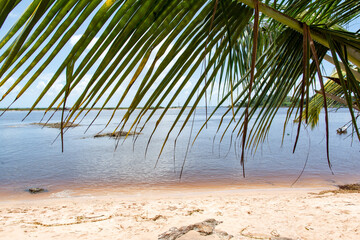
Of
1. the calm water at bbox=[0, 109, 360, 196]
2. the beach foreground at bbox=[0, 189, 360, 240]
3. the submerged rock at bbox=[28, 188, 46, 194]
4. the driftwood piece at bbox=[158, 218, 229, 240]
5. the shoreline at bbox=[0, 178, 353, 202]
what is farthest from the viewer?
the calm water at bbox=[0, 109, 360, 196]

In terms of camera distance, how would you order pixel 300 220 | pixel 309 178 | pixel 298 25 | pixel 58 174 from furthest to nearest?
pixel 58 174
pixel 309 178
pixel 300 220
pixel 298 25

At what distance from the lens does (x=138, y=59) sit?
63cm

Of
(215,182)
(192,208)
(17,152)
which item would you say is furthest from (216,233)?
(17,152)

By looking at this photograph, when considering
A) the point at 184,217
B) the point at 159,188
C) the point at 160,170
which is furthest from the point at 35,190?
the point at 184,217

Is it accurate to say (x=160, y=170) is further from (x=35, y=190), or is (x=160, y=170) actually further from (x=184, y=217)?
(x=184, y=217)

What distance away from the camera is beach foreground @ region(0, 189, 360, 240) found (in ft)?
13.7

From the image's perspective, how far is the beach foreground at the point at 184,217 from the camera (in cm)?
417

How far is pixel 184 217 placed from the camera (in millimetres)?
5094

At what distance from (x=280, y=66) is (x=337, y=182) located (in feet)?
32.3

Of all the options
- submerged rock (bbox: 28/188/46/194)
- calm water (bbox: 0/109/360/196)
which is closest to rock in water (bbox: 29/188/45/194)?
submerged rock (bbox: 28/188/46/194)

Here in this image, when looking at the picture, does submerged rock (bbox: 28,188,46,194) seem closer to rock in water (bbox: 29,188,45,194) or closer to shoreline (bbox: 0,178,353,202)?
rock in water (bbox: 29,188,45,194)

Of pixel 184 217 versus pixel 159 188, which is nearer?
pixel 184 217

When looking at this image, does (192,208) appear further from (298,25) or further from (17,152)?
(17,152)

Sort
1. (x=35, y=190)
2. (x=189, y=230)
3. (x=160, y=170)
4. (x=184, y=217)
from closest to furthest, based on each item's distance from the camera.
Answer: (x=189, y=230)
(x=184, y=217)
(x=35, y=190)
(x=160, y=170)
